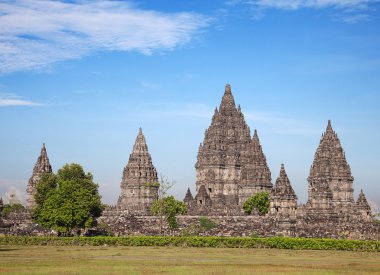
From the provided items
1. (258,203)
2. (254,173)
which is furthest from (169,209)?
(254,173)

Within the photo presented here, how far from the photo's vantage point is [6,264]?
59.0m

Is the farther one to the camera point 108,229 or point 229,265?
point 108,229

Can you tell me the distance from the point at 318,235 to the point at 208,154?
59.4m

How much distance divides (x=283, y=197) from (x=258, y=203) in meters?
32.8

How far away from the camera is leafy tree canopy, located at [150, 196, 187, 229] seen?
374 ft

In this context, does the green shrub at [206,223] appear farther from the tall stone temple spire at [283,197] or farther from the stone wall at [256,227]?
the tall stone temple spire at [283,197]

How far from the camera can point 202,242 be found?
88.1 m

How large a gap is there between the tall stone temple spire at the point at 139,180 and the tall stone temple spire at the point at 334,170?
31480 millimetres

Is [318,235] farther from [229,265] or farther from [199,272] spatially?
[199,272]

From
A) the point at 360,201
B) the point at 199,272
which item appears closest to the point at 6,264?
the point at 199,272

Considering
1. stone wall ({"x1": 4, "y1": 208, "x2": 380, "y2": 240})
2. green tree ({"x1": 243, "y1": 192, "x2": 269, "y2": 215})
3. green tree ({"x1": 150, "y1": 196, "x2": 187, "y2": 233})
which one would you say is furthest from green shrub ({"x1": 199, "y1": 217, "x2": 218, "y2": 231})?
green tree ({"x1": 243, "y1": 192, "x2": 269, "y2": 215})

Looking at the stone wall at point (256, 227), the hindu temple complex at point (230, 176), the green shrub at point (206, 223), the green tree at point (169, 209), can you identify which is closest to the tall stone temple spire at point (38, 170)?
the hindu temple complex at point (230, 176)

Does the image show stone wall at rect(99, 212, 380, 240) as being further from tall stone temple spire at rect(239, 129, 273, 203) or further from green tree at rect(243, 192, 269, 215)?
tall stone temple spire at rect(239, 129, 273, 203)

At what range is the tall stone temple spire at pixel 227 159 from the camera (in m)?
157
